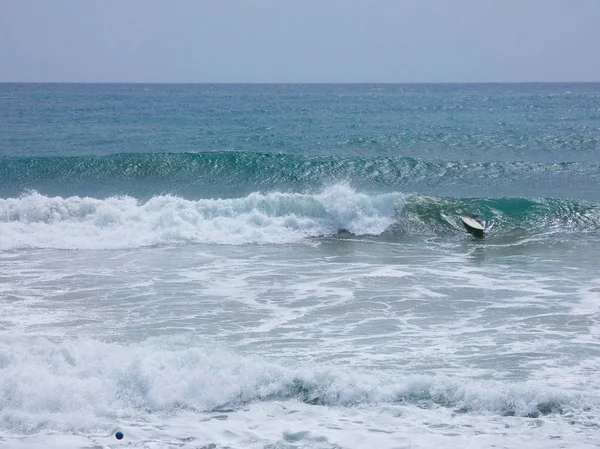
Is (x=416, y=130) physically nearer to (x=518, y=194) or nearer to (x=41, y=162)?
(x=518, y=194)

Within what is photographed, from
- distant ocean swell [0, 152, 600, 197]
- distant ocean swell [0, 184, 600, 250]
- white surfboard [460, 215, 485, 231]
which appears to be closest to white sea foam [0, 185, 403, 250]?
distant ocean swell [0, 184, 600, 250]

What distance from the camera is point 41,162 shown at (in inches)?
1075

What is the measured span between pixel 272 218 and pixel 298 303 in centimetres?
705

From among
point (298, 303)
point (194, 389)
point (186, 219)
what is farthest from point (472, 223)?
point (194, 389)

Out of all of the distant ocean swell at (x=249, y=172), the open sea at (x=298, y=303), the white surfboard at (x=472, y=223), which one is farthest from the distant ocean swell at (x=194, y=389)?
the distant ocean swell at (x=249, y=172)

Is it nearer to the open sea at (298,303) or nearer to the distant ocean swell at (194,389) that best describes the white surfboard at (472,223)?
the open sea at (298,303)

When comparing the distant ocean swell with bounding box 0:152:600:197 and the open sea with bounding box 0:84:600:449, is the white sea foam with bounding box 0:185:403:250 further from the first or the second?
the distant ocean swell with bounding box 0:152:600:197

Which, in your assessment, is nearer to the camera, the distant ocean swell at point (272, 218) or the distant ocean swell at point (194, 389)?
the distant ocean swell at point (194, 389)

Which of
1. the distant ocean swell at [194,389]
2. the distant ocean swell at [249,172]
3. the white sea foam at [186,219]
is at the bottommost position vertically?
the distant ocean swell at [194,389]

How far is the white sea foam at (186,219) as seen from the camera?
17656mm

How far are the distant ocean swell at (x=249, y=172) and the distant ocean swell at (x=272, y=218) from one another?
4189 millimetres

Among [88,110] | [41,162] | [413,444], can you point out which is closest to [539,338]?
[413,444]

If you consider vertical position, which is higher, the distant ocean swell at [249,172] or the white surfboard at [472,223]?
the distant ocean swell at [249,172]

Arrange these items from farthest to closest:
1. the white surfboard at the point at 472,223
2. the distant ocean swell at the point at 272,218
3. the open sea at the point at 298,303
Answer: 1. the white surfboard at the point at 472,223
2. the distant ocean swell at the point at 272,218
3. the open sea at the point at 298,303
